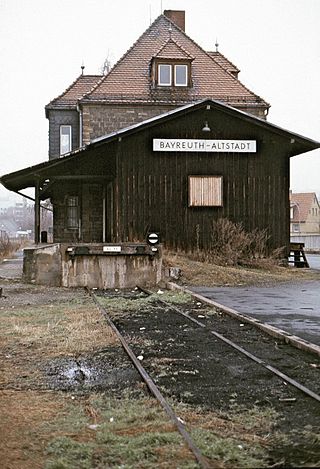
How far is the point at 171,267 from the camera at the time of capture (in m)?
19.4

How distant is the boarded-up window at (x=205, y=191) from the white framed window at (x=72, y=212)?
8.38 meters

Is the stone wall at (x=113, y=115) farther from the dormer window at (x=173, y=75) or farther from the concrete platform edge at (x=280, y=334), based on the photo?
the concrete platform edge at (x=280, y=334)

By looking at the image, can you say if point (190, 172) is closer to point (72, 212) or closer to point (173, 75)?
point (72, 212)

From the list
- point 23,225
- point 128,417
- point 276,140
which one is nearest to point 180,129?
point 276,140

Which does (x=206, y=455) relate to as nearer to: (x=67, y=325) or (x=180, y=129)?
(x=67, y=325)

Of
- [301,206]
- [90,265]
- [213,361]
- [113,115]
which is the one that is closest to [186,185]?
[90,265]

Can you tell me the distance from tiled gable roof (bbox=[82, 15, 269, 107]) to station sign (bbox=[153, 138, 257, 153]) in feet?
25.0

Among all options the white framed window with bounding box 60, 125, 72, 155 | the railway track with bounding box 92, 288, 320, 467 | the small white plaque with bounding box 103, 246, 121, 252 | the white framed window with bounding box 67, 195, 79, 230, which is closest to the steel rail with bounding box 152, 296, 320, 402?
the railway track with bounding box 92, 288, 320, 467

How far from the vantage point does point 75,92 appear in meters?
35.6

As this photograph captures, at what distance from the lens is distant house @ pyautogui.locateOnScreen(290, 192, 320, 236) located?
9738cm

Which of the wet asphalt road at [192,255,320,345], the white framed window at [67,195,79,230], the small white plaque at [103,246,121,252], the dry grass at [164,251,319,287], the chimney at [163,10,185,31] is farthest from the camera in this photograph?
the chimney at [163,10,185,31]

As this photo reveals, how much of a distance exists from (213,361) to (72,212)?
23.6 meters

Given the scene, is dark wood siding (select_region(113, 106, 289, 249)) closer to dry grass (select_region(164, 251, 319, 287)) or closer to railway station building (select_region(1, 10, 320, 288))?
railway station building (select_region(1, 10, 320, 288))

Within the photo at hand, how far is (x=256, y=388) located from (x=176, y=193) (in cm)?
1739
